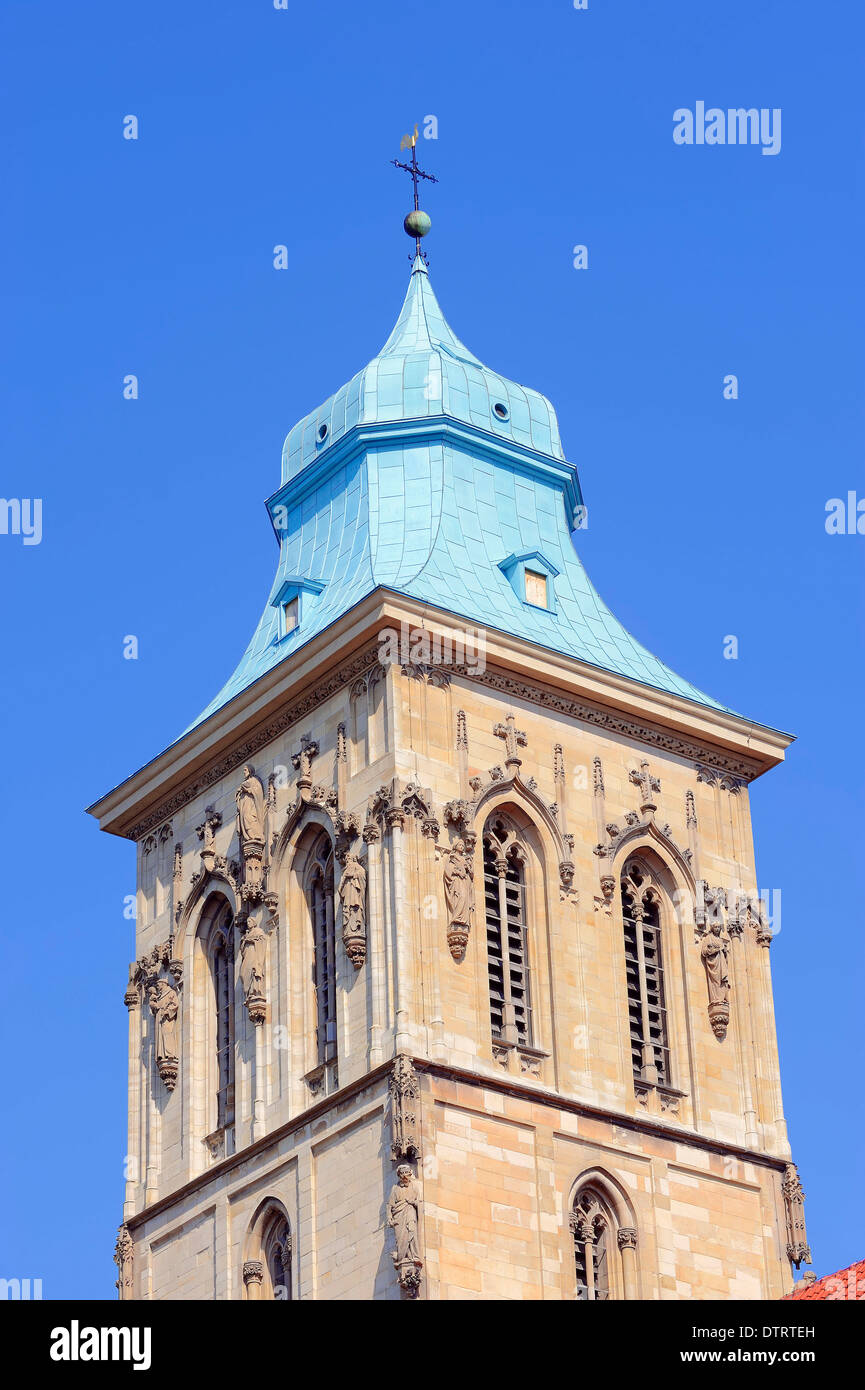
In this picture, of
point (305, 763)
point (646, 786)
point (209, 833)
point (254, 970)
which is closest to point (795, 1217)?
point (646, 786)

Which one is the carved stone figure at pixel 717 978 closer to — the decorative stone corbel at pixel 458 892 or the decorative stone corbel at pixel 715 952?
the decorative stone corbel at pixel 715 952

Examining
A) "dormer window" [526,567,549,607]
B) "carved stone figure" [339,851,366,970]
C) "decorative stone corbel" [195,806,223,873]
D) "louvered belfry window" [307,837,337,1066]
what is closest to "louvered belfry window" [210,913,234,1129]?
"decorative stone corbel" [195,806,223,873]

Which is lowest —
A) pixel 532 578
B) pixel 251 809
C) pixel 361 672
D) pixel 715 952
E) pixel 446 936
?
pixel 446 936

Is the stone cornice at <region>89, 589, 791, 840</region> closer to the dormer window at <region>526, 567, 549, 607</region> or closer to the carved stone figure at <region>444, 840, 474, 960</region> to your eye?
the dormer window at <region>526, 567, 549, 607</region>

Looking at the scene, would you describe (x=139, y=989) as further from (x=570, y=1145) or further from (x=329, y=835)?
(x=570, y=1145)

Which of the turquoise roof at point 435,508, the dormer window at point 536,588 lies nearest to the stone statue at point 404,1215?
the turquoise roof at point 435,508

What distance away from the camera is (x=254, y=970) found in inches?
2060

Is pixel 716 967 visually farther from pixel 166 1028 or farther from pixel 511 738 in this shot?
pixel 166 1028

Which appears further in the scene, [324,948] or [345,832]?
[324,948]

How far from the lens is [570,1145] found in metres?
49.8

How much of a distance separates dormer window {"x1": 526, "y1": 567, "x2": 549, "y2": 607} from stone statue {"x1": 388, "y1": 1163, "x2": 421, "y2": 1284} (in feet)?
43.2

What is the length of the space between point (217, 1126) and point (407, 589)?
9.89 metres

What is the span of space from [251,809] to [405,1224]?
9783 mm
